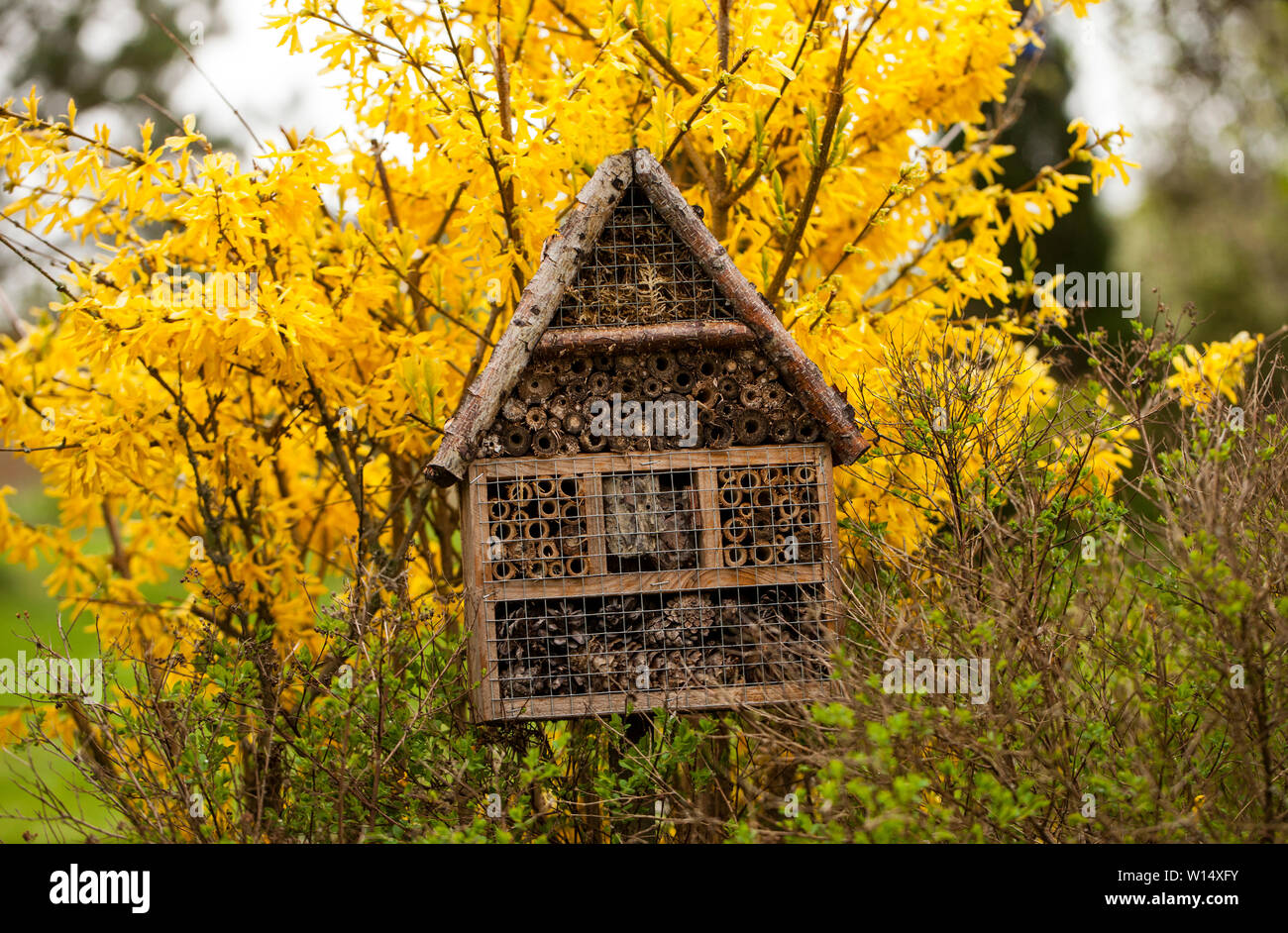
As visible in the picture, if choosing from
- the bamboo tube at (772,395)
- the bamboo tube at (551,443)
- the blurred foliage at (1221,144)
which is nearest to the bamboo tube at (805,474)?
the bamboo tube at (772,395)

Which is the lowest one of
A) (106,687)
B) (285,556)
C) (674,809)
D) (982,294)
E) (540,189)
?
(674,809)

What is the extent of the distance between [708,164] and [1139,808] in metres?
2.49

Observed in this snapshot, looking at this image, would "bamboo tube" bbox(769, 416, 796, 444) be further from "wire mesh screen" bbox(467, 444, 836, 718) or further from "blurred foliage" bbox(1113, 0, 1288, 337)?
"blurred foliage" bbox(1113, 0, 1288, 337)

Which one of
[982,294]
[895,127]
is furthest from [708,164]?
[982,294]

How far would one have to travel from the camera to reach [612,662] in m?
2.81

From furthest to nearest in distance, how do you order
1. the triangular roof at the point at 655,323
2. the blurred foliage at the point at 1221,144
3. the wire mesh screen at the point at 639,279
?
the blurred foliage at the point at 1221,144, the wire mesh screen at the point at 639,279, the triangular roof at the point at 655,323

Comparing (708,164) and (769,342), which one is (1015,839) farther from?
(708,164)

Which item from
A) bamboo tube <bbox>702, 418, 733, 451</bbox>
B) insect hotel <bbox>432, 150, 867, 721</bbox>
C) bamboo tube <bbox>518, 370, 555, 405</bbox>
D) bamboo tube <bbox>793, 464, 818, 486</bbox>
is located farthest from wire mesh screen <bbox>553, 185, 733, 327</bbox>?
bamboo tube <bbox>793, 464, 818, 486</bbox>

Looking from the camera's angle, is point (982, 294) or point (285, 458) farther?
point (285, 458)

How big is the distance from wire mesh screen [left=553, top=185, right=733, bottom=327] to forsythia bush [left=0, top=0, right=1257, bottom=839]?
0.91ft

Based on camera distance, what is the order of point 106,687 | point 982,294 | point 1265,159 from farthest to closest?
point 1265,159 < point 982,294 < point 106,687

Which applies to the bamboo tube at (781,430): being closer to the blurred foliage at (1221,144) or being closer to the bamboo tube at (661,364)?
the bamboo tube at (661,364)

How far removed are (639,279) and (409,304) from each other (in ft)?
4.57

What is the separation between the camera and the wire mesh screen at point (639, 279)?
285 cm
